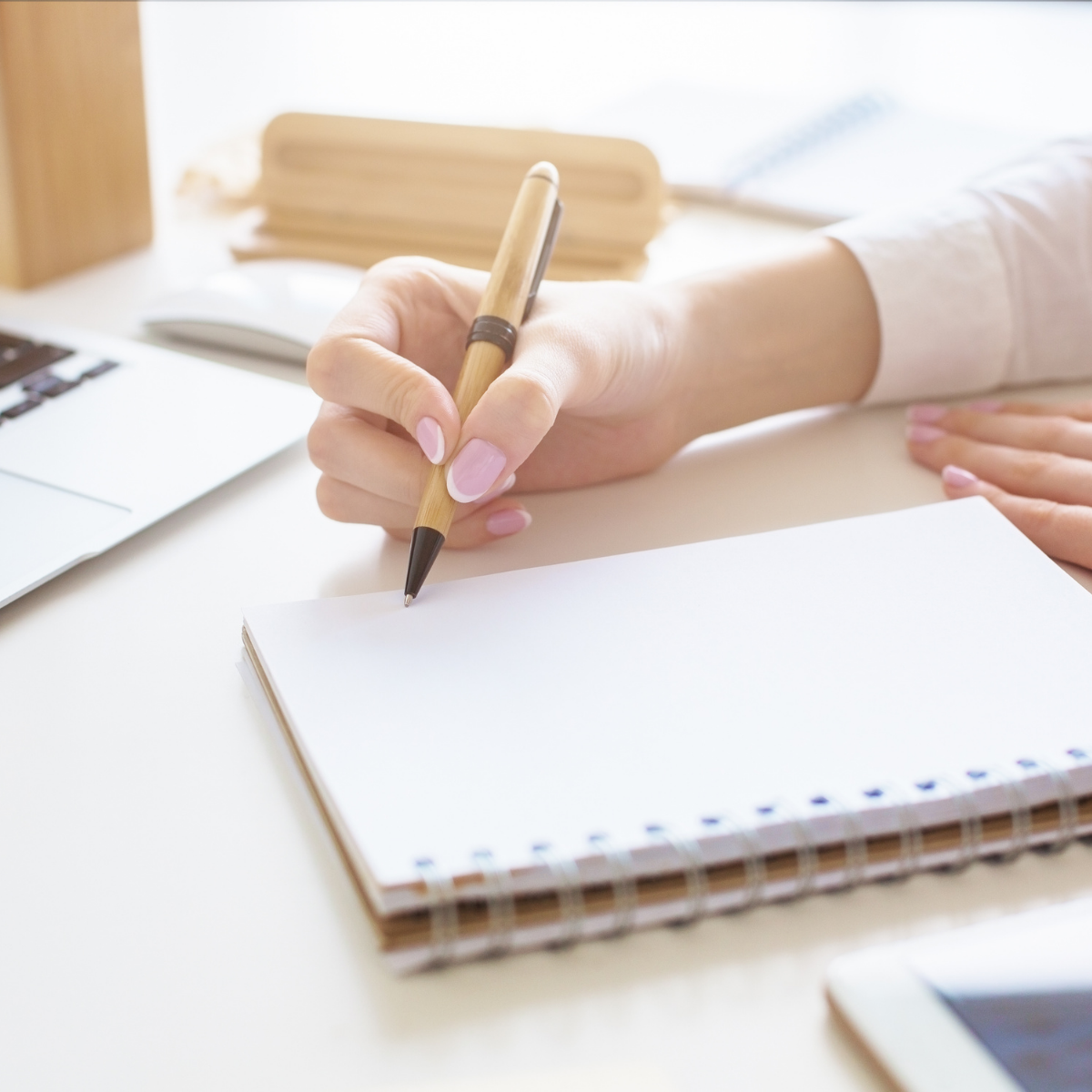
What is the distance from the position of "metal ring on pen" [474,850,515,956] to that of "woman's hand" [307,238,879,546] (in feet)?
0.65

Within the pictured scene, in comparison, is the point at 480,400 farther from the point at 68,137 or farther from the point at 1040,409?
the point at 68,137

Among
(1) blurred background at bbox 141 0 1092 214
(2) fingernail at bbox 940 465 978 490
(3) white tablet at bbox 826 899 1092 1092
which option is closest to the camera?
(3) white tablet at bbox 826 899 1092 1092

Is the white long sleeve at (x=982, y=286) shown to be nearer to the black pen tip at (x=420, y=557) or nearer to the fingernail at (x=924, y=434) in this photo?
the fingernail at (x=924, y=434)

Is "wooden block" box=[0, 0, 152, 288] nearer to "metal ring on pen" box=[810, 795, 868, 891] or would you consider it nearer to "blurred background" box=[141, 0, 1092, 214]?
"blurred background" box=[141, 0, 1092, 214]

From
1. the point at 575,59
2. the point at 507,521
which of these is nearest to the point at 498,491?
the point at 507,521

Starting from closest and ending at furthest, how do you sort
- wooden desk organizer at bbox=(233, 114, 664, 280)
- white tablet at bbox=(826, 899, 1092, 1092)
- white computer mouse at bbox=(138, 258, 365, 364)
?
white tablet at bbox=(826, 899, 1092, 1092), white computer mouse at bbox=(138, 258, 365, 364), wooden desk organizer at bbox=(233, 114, 664, 280)

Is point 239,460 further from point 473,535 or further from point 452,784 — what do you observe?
point 452,784

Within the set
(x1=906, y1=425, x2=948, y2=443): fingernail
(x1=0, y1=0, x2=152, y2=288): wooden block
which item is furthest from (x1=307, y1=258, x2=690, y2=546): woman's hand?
(x1=0, y1=0, x2=152, y2=288): wooden block

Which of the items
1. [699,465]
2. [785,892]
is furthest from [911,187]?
[785,892]

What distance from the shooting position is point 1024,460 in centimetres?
64

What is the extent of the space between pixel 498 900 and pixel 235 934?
0.27 ft

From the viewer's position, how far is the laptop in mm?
566

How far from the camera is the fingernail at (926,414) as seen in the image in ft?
2.27

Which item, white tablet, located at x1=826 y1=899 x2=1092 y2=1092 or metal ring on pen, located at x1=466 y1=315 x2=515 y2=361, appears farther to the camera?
metal ring on pen, located at x1=466 y1=315 x2=515 y2=361
